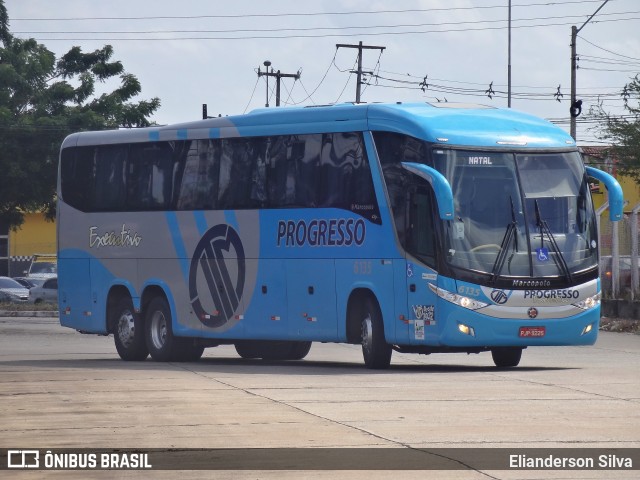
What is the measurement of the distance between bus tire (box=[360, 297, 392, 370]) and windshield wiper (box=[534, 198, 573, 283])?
8.55 ft

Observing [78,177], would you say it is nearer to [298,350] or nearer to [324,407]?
[298,350]

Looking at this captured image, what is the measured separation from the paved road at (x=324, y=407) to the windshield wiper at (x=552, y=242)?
4.66 feet

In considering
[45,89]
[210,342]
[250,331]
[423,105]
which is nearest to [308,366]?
[250,331]

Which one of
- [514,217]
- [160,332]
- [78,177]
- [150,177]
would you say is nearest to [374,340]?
[514,217]

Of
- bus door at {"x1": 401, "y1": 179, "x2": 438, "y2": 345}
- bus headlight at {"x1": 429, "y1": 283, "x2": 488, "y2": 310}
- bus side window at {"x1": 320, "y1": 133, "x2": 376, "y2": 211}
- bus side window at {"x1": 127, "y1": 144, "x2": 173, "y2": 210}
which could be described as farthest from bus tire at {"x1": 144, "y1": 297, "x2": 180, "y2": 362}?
bus headlight at {"x1": 429, "y1": 283, "x2": 488, "y2": 310}

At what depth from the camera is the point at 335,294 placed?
23.3 metres

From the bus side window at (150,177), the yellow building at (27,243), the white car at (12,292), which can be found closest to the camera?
the bus side window at (150,177)

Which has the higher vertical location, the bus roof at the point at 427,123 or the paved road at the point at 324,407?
the bus roof at the point at 427,123

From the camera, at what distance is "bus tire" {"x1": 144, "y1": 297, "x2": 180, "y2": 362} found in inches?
1050

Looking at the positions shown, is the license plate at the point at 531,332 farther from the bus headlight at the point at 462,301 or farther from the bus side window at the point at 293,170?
the bus side window at the point at 293,170

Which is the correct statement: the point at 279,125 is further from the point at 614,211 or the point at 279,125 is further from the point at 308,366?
the point at 614,211

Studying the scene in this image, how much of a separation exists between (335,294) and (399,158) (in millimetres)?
2501

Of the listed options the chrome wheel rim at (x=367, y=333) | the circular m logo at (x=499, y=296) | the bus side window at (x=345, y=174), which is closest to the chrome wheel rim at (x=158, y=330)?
the bus side window at (x=345, y=174)

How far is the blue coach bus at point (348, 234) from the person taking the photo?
21.5 m
